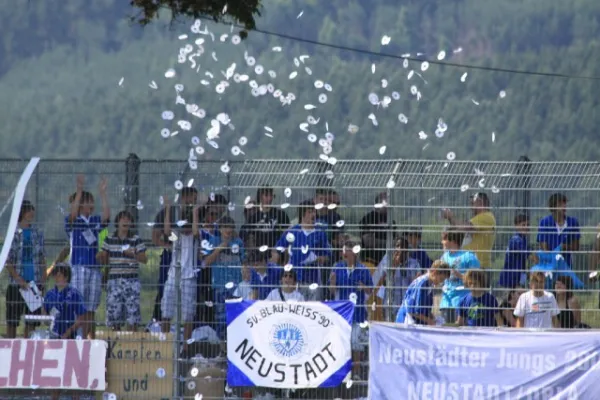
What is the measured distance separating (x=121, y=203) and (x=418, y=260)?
281cm

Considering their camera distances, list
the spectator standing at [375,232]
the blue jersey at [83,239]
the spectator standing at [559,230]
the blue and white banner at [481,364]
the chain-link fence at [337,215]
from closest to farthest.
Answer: the blue and white banner at [481,364]
the spectator standing at [559,230]
the chain-link fence at [337,215]
the spectator standing at [375,232]
the blue jersey at [83,239]

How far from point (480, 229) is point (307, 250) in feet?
5.02

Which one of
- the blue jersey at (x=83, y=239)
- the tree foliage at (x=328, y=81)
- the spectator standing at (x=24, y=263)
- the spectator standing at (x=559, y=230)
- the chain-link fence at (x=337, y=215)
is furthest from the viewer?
the tree foliage at (x=328, y=81)

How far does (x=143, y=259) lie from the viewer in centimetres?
1130

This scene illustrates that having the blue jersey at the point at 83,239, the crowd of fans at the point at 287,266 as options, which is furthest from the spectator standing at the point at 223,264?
the blue jersey at the point at 83,239

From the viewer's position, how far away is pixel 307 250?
36.1ft

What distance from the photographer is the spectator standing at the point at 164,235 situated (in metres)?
11.1

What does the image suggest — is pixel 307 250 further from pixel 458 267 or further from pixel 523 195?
pixel 523 195

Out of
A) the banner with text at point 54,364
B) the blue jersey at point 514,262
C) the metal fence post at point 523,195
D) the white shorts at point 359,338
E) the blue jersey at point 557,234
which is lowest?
the banner with text at point 54,364

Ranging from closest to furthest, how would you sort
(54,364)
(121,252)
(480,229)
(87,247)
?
(480,229), (54,364), (87,247), (121,252)

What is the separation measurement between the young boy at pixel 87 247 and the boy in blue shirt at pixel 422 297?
109 inches

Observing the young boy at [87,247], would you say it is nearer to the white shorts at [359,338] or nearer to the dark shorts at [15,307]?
the dark shorts at [15,307]

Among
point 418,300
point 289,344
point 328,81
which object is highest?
point 328,81

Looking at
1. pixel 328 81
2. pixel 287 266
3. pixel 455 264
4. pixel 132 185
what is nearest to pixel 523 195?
pixel 455 264
